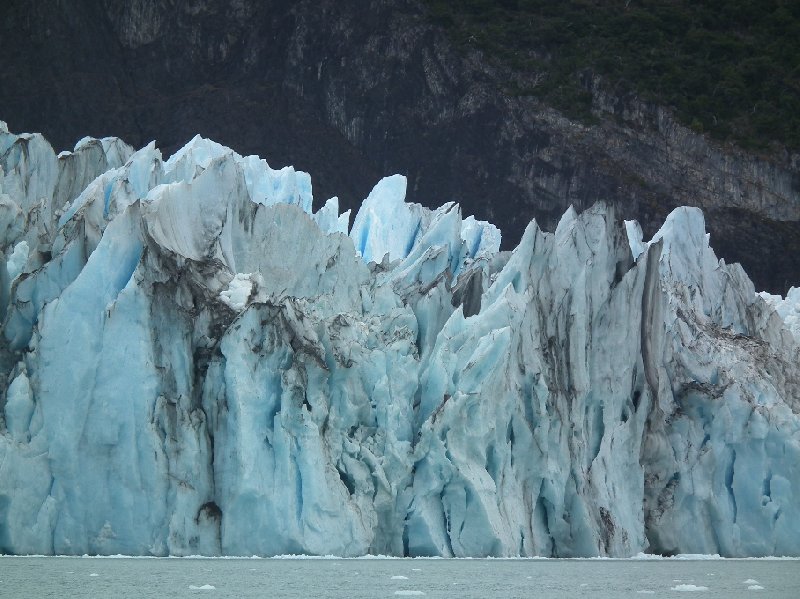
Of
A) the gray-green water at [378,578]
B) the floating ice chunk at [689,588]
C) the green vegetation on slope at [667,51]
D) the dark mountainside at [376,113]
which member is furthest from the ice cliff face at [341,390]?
the green vegetation on slope at [667,51]

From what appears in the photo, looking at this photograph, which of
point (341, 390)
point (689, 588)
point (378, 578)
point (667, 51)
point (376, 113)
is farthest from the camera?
point (667, 51)

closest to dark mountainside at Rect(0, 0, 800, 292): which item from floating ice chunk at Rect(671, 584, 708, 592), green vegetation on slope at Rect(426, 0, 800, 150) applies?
green vegetation on slope at Rect(426, 0, 800, 150)

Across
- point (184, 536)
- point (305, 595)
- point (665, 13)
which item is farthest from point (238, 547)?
point (665, 13)

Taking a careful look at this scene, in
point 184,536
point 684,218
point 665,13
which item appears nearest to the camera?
point 184,536

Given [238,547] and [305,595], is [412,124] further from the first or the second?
[305,595]

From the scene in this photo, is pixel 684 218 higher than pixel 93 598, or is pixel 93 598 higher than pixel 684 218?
pixel 684 218

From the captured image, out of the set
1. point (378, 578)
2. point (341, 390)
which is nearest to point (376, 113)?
point (341, 390)

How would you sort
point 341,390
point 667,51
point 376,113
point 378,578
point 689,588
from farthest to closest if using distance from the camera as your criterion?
point 667,51 < point 376,113 < point 341,390 < point 378,578 < point 689,588

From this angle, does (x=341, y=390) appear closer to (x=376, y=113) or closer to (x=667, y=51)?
(x=376, y=113)
